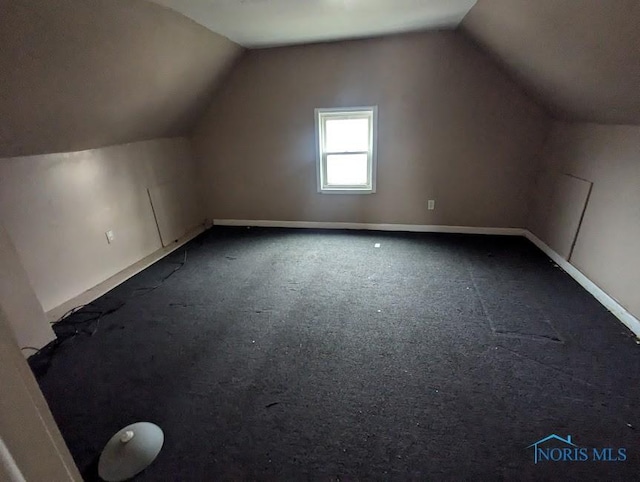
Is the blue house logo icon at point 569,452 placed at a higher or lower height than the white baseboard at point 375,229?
lower

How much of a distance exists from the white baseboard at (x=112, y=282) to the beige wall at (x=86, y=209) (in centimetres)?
5

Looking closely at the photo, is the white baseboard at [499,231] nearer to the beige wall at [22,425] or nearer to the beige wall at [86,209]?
the beige wall at [86,209]

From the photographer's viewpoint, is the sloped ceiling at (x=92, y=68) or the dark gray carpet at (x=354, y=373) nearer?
the dark gray carpet at (x=354, y=373)

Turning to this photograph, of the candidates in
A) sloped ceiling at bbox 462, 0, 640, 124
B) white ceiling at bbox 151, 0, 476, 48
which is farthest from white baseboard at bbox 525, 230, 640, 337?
white ceiling at bbox 151, 0, 476, 48

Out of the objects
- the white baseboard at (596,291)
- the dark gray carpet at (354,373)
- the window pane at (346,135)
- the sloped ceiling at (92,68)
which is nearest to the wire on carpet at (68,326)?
the dark gray carpet at (354,373)

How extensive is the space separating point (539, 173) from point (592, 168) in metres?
0.86

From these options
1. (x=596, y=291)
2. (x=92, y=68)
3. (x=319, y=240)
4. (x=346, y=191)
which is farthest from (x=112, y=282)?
(x=596, y=291)

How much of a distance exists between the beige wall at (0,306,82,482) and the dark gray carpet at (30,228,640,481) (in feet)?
3.93

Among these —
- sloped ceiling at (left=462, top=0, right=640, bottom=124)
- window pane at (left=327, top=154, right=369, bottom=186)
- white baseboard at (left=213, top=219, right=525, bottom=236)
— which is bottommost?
white baseboard at (left=213, top=219, right=525, bottom=236)

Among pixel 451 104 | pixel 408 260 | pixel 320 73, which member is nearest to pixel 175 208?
pixel 320 73

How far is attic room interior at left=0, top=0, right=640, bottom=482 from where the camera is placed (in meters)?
1.55

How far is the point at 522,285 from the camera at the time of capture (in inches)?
112

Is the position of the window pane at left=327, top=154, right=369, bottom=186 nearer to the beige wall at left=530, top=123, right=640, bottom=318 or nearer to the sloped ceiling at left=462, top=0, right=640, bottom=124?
the sloped ceiling at left=462, top=0, right=640, bottom=124

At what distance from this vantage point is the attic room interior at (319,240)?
5.09 ft
